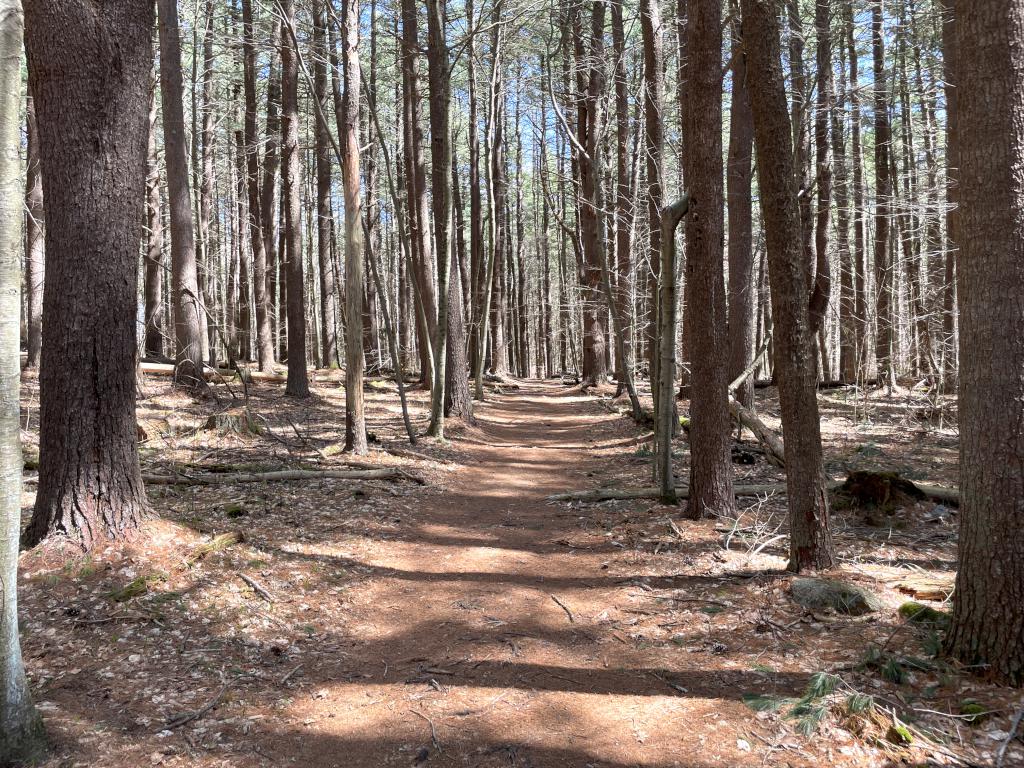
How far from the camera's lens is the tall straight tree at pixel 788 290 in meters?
5.29

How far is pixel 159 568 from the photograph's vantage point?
5.21m

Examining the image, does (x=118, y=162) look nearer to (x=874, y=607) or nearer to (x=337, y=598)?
(x=337, y=598)

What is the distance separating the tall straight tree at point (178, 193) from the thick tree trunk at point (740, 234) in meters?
10.7

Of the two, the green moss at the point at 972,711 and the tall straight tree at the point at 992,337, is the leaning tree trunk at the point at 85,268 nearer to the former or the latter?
the green moss at the point at 972,711

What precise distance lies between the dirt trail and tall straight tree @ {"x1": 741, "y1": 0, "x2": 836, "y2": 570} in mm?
1259

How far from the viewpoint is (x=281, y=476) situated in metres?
8.76

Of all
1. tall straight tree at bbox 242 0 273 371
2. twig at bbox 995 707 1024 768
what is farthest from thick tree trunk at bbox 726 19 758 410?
tall straight tree at bbox 242 0 273 371

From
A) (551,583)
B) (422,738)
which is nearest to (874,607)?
A: (551,583)

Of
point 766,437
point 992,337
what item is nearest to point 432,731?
point 992,337

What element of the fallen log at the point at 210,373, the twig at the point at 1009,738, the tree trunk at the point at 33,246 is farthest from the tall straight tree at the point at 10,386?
the tree trunk at the point at 33,246

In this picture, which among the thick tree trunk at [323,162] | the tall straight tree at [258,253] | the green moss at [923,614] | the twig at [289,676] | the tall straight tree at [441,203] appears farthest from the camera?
the tall straight tree at [258,253]

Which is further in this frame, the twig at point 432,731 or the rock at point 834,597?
the rock at point 834,597

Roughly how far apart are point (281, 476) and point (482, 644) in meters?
4.88

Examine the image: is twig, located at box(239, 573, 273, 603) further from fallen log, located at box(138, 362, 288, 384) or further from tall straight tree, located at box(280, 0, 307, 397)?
tall straight tree, located at box(280, 0, 307, 397)
